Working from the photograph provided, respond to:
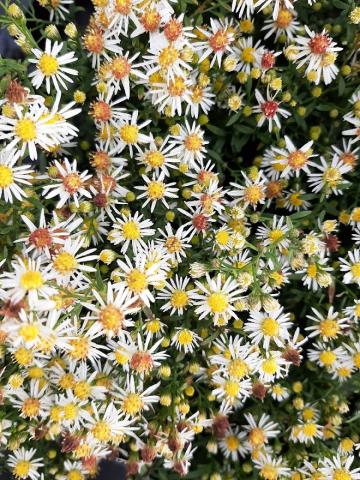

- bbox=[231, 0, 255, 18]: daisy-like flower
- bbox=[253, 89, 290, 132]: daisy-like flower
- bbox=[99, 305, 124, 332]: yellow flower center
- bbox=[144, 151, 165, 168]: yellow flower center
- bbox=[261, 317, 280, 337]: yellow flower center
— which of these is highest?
bbox=[231, 0, 255, 18]: daisy-like flower

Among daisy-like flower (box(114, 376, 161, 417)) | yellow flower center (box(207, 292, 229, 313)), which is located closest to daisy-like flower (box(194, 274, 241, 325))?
yellow flower center (box(207, 292, 229, 313))

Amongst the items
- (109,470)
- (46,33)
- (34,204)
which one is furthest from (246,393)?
(46,33)

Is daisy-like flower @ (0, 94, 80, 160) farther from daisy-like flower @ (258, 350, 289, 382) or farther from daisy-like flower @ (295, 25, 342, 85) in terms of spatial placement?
daisy-like flower @ (258, 350, 289, 382)

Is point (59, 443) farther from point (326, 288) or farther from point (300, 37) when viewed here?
point (300, 37)

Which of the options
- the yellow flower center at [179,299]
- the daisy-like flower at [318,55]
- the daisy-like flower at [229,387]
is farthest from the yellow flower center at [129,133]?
the daisy-like flower at [229,387]

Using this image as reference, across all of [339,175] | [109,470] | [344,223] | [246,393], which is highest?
[339,175]

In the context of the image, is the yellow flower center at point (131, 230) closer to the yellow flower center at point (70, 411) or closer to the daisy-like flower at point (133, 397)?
the daisy-like flower at point (133, 397)

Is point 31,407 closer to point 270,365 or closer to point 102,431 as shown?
point 102,431
